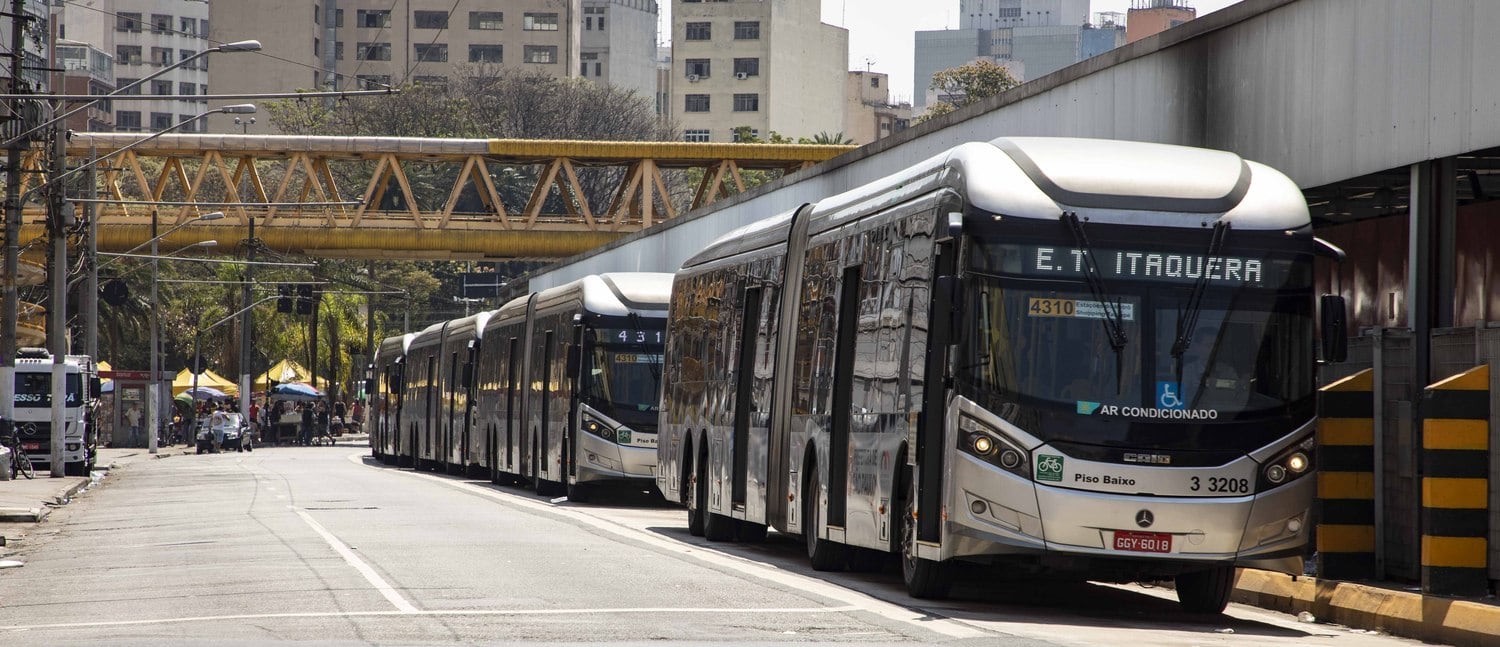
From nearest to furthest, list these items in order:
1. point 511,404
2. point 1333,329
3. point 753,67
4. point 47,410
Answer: point 1333,329, point 511,404, point 47,410, point 753,67

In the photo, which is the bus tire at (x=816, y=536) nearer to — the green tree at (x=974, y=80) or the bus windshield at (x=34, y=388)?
the bus windshield at (x=34, y=388)

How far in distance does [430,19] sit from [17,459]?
11473 centimetres

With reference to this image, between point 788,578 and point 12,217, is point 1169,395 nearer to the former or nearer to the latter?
point 788,578

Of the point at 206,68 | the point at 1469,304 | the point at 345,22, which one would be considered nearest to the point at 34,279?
the point at 1469,304

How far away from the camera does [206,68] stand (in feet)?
547

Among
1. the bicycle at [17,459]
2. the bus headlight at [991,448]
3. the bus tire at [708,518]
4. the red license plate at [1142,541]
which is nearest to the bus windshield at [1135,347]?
the bus headlight at [991,448]

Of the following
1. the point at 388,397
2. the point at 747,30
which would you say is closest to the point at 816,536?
the point at 388,397

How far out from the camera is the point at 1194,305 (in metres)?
13.3

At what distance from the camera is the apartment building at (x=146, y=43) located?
168000 mm

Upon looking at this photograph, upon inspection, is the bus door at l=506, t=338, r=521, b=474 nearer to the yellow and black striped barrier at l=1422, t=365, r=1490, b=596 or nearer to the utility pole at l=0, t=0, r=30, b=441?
the utility pole at l=0, t=0, r=30, b=441

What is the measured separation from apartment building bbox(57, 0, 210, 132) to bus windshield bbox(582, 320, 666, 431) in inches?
5609

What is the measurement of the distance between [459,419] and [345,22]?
114 meters

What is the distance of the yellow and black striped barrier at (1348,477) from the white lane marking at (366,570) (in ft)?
20.3

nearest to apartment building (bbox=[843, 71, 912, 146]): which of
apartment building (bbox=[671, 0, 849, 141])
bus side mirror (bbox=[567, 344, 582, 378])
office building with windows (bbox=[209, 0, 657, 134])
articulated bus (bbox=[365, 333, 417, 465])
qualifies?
apartment building (bbox=[671, 0, 849, 141])
